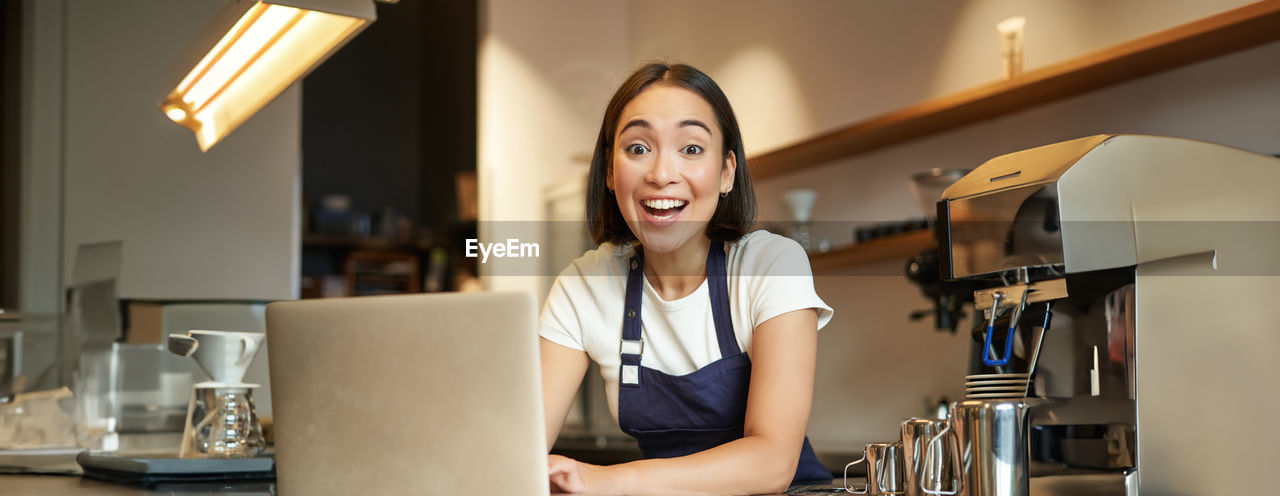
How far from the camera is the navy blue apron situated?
1391 millimetres

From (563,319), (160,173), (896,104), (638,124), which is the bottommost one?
(563,319)

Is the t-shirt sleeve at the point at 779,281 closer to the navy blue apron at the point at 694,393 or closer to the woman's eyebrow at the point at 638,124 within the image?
the navy blue apron at the point at 694,393

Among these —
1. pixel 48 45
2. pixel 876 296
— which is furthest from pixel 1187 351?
pixel 48 45

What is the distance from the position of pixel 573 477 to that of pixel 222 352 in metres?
0.90

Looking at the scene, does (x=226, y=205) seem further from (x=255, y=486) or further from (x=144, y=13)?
(x=255, y=486)

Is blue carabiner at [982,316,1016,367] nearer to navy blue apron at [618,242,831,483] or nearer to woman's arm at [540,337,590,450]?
navy blue apron at [618,242,831,483]

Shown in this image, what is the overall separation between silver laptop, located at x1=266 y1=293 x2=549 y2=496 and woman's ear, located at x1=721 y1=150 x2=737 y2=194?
0.61 metres

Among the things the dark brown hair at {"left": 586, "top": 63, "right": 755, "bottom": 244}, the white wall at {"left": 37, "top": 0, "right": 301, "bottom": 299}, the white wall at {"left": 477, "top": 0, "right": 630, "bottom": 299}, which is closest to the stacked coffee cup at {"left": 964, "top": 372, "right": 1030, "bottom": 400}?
the dark brown hair at {"left": 586, "top": 63, "right": 755, "bottom": 244}

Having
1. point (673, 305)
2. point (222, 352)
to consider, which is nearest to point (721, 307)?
point (673, 305)

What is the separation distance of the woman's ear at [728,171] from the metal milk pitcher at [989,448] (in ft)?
1.67

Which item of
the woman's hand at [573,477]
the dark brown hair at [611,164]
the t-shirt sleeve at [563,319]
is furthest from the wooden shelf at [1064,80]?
the woman's hand at [573,477]

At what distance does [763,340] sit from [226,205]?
93.1 inches

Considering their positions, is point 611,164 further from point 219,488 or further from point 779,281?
point 219,488

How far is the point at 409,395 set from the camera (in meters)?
0.90
